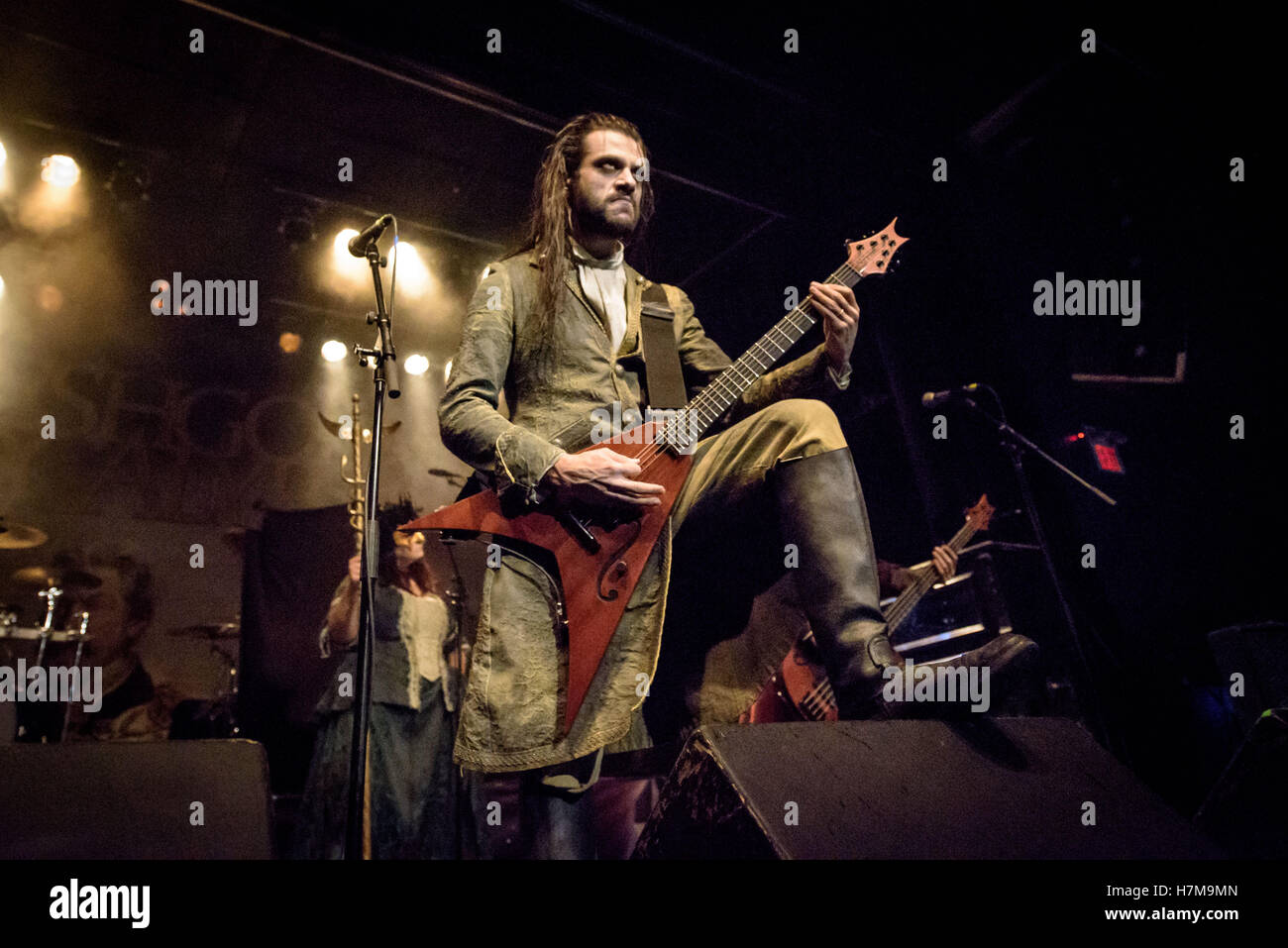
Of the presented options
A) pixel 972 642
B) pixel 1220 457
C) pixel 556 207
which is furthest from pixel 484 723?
pixel 1220 457

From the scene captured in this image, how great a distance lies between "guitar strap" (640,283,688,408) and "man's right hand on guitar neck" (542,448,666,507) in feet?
1.34

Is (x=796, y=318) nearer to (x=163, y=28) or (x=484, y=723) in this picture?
(x=484, y=723)

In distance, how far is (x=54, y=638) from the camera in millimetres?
5879

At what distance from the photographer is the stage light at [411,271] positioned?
290 inches

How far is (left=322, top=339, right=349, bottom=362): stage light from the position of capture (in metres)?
8.08

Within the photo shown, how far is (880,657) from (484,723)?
0.94 m

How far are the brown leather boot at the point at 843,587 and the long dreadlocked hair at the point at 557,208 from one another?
3.00ft

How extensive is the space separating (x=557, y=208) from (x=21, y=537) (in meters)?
5.91

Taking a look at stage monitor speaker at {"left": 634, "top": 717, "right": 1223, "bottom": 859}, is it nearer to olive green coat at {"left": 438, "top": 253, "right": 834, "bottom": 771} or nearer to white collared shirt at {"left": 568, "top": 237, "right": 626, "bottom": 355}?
olive green coat at {"left": 438, "top": 253, "right": 834, "bottom": 771}

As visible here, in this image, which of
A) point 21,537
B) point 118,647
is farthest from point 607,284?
point 118,647

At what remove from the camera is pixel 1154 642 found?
14.9 feet

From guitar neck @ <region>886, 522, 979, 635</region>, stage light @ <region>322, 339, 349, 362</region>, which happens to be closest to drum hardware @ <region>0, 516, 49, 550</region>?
stage light @ <region>322, 339, 349, 362</region>

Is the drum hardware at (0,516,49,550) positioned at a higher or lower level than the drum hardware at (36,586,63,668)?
higher

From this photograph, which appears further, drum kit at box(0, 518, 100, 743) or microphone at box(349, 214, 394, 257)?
drum kit at box(0, 518, 100, 743)
